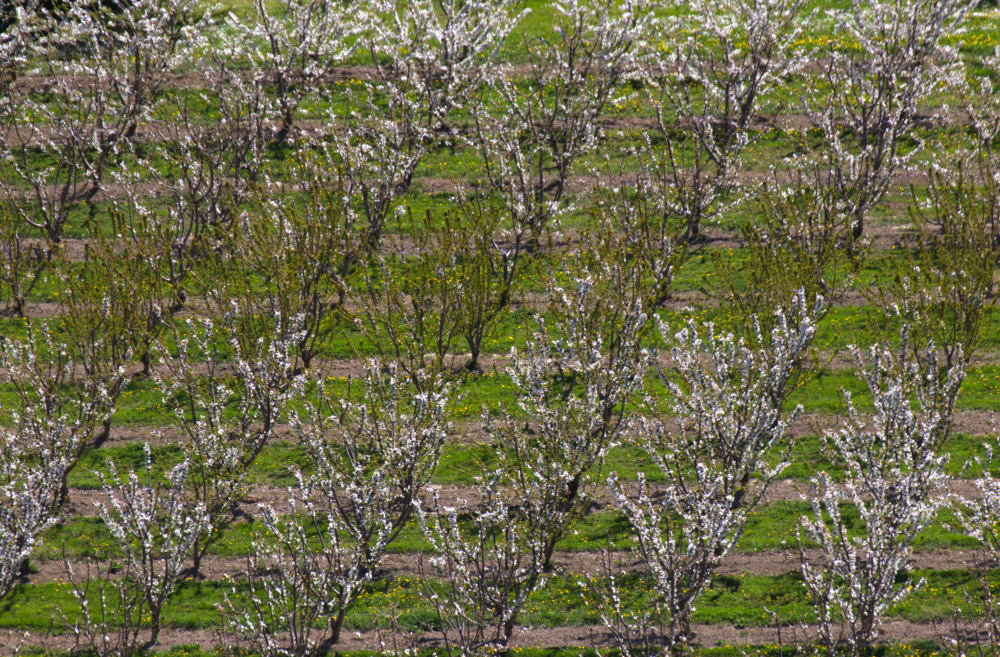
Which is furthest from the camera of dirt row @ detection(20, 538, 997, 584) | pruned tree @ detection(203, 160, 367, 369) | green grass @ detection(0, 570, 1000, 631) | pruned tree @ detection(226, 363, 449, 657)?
pruned tree @ detection(203, 160, 367, 369)

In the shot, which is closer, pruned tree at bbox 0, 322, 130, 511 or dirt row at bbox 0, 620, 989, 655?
dirt row at bbox 0, 620, 989, 655

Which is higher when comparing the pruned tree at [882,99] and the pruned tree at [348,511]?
the pruned tree at [882,99]

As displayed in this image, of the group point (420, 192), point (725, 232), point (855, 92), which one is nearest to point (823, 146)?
point (855, 92)

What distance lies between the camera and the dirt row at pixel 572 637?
12.4 m

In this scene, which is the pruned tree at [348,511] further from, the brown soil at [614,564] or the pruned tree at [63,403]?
the pruned tree at [63,403]

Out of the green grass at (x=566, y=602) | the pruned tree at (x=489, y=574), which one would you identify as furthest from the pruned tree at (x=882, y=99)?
the pruned tree at (x=489, y=574)

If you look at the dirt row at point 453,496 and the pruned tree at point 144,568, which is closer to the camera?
the pruned tree at point 144,568

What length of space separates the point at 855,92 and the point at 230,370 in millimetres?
15705

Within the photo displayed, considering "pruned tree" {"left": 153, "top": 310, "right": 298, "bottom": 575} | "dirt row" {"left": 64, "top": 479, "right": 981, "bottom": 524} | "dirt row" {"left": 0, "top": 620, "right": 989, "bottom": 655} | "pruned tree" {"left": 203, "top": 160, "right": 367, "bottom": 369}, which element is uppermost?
"pruned tree" {"left": 203, "top": 160, "right": 367, "bottom": 369}

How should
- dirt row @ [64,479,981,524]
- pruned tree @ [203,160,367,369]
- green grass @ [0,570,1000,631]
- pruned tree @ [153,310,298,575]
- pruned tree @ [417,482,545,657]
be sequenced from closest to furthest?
pruned tree @ [417,482,545,657] < green grass @ [0,570,1000,631] < pruned tree @ [153,310,298,575] < dirt row @ [64,479,981,524] < pruned tree @ [203,160,367,369]

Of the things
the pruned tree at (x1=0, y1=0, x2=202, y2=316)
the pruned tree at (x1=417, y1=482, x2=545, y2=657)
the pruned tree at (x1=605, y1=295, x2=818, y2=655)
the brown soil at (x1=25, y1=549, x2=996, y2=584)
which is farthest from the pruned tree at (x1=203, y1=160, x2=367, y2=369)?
the pruned tree at (x1=605, y1=295, x2=818, y2=655)

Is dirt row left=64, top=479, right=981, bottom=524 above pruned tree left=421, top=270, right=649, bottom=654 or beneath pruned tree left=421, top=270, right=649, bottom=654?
beneath

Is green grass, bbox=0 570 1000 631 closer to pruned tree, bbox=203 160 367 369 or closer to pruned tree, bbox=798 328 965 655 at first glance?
pruned tree, bbox=798 328 965 655

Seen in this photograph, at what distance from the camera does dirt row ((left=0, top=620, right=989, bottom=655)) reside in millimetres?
12445
